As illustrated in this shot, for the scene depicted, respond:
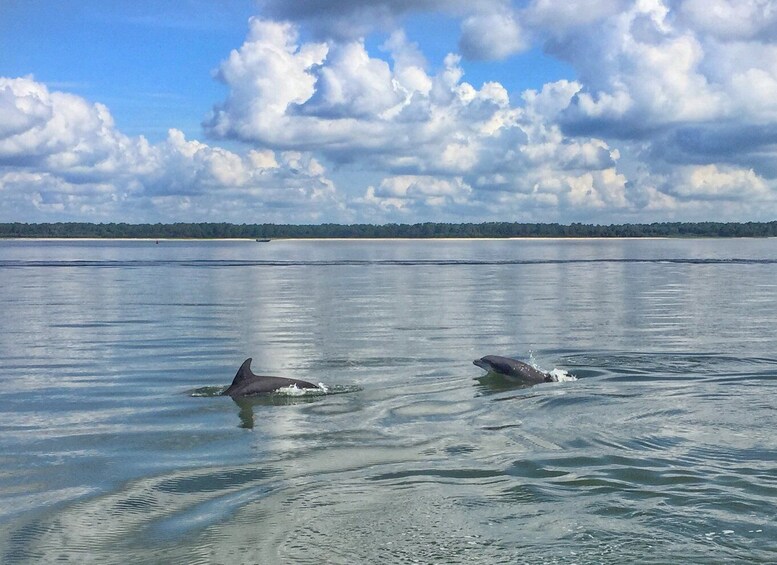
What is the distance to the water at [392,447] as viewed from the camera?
11.2 m

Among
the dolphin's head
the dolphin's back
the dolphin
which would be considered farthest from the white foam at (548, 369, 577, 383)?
the dolphin

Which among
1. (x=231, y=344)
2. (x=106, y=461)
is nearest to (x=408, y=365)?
(x=231, y=344)

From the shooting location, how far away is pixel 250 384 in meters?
20.9

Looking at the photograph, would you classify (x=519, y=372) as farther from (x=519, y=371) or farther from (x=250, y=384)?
(x=250, y=384)

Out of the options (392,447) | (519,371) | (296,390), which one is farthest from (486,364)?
(392,447)

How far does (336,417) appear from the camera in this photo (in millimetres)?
18469

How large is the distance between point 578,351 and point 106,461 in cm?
1691

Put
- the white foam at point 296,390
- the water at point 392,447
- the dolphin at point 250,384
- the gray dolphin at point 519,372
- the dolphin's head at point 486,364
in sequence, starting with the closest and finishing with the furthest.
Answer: the water at point 392,447 < the dolphin at point 250,384 < the white foam at point 296,390 < the gray dolphin at point 519,372 < the dolphin's head at point 486,364

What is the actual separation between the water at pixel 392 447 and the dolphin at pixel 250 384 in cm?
42

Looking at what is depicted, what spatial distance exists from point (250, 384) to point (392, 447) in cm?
609

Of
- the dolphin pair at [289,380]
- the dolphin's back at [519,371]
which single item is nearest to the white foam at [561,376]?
the dolphin pair at [289,380]

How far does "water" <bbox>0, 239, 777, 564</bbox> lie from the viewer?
36.6 feet

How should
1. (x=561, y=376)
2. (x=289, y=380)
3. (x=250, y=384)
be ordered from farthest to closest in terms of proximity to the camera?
1. (x=561, y=376)
2. (x=289, y=380)
3. (x=250, y=384)

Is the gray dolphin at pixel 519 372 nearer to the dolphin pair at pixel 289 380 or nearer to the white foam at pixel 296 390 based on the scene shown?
the dolphin pair at pixel 289 380
